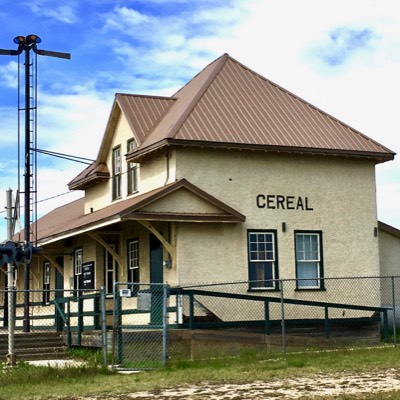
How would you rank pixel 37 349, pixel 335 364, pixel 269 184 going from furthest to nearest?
pixel 269 184, pixel 37 349, pixel 335 364

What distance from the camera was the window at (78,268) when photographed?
29.7 m

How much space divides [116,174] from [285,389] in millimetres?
15303

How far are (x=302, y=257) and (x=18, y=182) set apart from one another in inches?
370

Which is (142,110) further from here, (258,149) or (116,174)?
(258,149)

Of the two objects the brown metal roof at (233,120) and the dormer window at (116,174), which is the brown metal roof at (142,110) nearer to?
the brown metal roof at (233,120)

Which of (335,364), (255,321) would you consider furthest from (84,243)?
(335,364)

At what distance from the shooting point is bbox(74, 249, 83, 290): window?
97.3ft

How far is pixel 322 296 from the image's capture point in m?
24.9

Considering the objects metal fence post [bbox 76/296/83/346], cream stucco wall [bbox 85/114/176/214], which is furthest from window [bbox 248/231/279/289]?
metal fence post [bbox 76/296/83/346]

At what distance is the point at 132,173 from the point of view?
2639cm

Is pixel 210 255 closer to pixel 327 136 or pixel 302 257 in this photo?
pixel 302 257

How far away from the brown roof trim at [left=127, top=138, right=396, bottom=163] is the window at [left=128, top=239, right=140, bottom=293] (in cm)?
271

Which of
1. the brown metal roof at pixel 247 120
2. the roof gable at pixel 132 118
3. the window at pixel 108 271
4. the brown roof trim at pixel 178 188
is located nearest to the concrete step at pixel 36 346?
the window at pixel 108 271

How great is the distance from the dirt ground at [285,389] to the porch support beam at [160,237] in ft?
26.3
